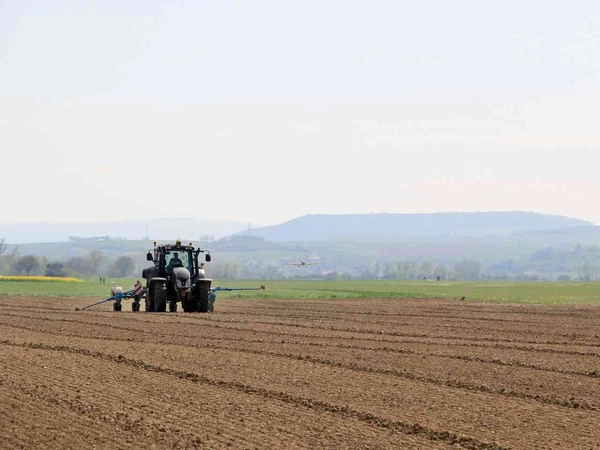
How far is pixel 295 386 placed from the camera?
17.3m

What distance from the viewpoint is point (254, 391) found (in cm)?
1662

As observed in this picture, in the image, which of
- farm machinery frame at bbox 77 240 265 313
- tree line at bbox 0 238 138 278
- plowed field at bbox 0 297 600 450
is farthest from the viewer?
tree line at bbox 0 238 138 278

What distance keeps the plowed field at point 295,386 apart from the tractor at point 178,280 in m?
5.19

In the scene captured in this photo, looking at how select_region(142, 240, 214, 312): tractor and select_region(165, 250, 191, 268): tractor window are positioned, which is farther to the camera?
select_region(165, 250, 191, 268): tractor window

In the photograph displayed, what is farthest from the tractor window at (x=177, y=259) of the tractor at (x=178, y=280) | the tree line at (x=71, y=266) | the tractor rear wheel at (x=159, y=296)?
the tree line at (x=71, y=266)

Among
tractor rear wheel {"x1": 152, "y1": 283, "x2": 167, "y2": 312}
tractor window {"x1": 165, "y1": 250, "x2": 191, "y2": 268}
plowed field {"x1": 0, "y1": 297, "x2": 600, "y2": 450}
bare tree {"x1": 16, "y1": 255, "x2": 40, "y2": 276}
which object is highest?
bare tree {"x1": 16, "y1": 255, "x2": 40, "y2": 276}

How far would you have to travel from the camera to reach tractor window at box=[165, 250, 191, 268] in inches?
1484

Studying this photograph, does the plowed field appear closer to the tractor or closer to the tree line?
the tractor

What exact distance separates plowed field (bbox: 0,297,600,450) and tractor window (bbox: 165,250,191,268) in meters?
5.90

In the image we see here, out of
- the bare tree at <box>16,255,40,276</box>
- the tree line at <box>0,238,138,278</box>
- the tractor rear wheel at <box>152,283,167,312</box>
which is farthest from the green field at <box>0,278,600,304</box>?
the tree line at <box>0,238,138,278</box>

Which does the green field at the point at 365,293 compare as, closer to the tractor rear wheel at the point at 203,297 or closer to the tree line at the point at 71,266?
the tractor rear wheel at the point at 203,297

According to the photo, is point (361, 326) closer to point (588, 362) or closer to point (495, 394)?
point (588, 362)

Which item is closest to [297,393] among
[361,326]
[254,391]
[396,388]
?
[254,391]

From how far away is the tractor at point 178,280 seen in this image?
37094mm
